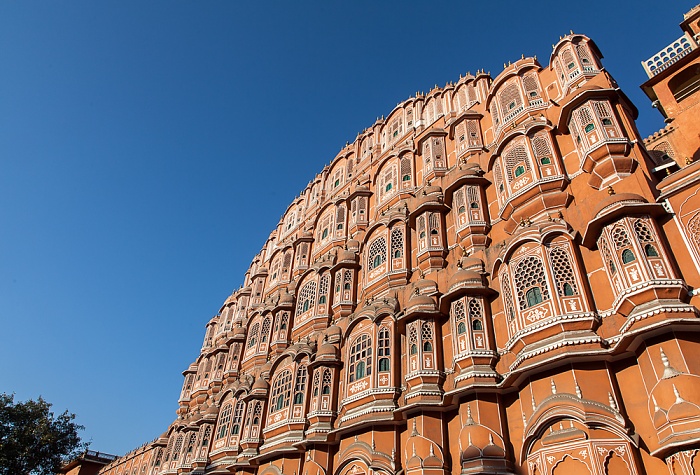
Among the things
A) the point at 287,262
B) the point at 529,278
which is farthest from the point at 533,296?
the point at 287,262

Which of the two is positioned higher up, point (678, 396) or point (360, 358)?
point (360, 358)

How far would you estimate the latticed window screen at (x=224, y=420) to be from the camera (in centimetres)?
2500

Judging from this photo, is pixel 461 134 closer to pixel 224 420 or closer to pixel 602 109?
pixel 602 109

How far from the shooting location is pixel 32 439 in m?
39.2

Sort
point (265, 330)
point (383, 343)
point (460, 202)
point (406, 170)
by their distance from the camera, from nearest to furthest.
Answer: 1. point (383, 343)
2. point (460, 202)
3. point (406, 170)
4. point (265, 330)

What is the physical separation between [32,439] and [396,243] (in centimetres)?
3867

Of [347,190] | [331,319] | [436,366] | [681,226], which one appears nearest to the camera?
[681,226]

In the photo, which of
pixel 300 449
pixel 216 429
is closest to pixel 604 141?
pixel 300 449

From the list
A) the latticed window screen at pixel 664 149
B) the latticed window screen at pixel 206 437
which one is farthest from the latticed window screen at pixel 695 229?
the latticed window screen at pixel 206 437

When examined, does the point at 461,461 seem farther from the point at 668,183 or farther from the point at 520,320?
the point at 668,183

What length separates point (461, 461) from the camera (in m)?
13.0

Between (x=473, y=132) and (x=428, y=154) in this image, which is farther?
(x=428, y=154)

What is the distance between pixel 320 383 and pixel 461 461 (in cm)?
771

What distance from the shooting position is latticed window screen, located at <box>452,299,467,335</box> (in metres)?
15.2
